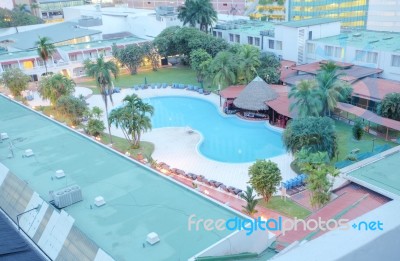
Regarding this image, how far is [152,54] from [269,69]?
22561mm

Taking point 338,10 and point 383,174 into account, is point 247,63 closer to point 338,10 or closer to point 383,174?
point 383,174

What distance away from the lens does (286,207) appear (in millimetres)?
25094

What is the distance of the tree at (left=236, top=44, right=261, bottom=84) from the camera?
4588 cm

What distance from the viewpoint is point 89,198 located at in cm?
2042

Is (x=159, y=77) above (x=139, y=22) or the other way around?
the other way around

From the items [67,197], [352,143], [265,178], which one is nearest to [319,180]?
[265,178]

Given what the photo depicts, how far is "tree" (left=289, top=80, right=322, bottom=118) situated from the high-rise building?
3036 inches

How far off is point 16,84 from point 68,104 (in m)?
13.5

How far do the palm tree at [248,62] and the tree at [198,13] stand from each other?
19.7 meters

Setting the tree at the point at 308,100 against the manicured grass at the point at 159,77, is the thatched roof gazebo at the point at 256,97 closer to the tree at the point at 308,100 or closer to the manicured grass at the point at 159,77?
the tree at the point at 308,100

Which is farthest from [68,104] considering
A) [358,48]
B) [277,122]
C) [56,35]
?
[56,35]

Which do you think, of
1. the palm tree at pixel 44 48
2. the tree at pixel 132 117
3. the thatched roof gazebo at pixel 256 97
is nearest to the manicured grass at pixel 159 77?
the palm tree at pixel 44 48

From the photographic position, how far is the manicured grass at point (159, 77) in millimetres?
57531

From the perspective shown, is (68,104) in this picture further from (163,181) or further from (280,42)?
(280,42)
